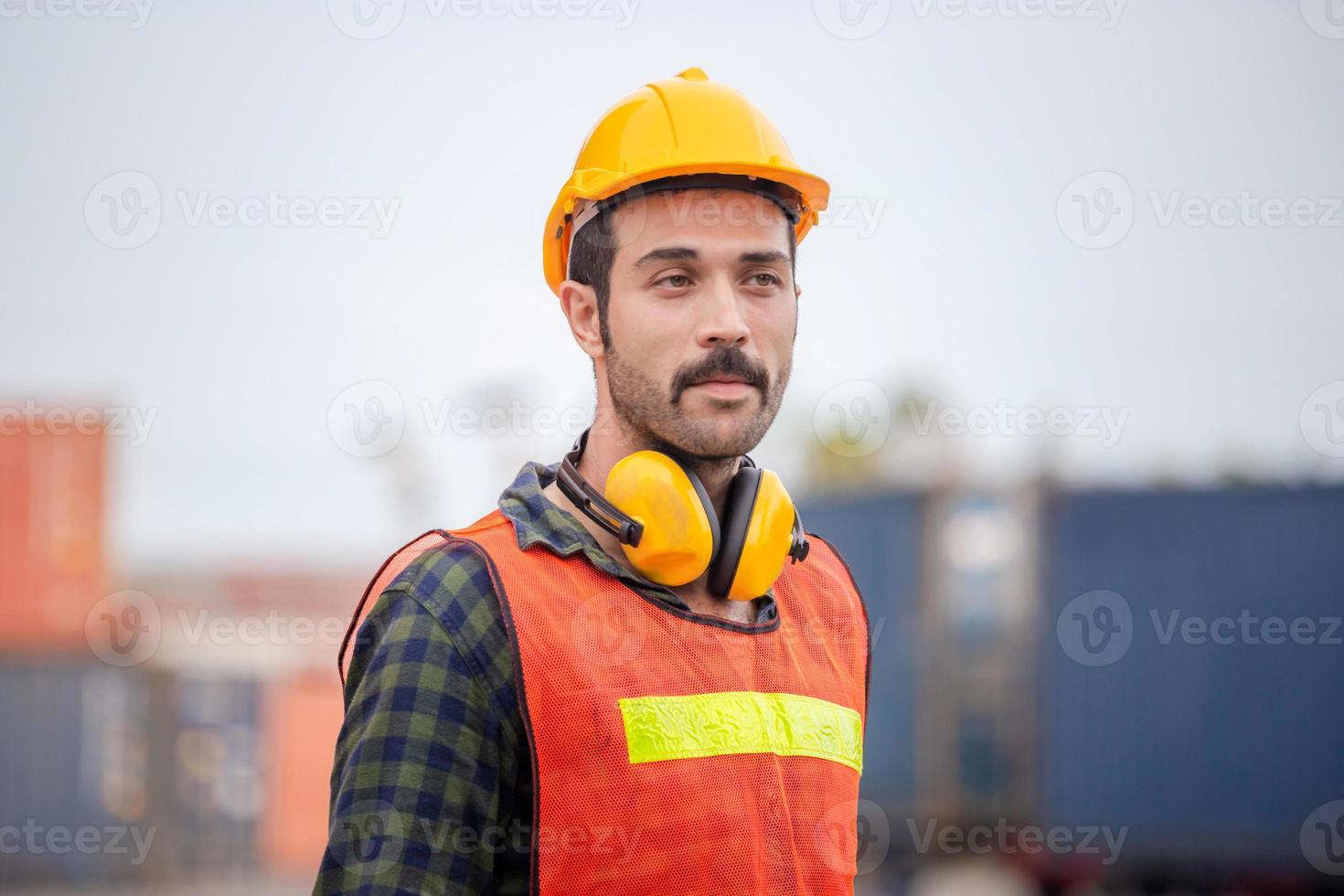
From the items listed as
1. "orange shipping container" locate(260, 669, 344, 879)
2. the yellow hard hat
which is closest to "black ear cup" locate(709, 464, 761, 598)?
the yellow hard hat

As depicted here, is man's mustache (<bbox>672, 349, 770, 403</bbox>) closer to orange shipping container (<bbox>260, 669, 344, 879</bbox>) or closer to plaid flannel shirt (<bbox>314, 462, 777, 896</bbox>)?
plaid flannel shirt (<bbox>314, 462, 777, 896</bbox>)

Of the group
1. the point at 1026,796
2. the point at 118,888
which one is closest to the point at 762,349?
the point at 1026,796

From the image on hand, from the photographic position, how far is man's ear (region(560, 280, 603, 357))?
2.57 metres

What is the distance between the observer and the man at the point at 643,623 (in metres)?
2.02

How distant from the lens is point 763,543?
2.44 metres

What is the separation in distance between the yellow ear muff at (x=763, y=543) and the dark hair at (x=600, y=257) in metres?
0.43

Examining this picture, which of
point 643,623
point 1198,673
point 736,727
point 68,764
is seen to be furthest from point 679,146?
point 68,764

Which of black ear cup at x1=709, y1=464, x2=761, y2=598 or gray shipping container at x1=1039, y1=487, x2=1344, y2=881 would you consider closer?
black ear cup at x1=709, y1=464, x2=761, y2=598

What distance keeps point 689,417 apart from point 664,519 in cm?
22

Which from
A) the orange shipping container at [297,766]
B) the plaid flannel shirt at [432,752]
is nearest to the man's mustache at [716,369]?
the plaid flannel shirt at [432,752]

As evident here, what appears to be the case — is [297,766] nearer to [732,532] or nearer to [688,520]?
[732,532]

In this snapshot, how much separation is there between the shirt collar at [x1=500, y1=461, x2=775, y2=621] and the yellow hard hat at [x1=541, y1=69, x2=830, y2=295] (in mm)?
594

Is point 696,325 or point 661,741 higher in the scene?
point 696,325

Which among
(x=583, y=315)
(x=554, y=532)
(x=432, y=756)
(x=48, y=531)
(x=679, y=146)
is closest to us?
(x=432, y=756)
